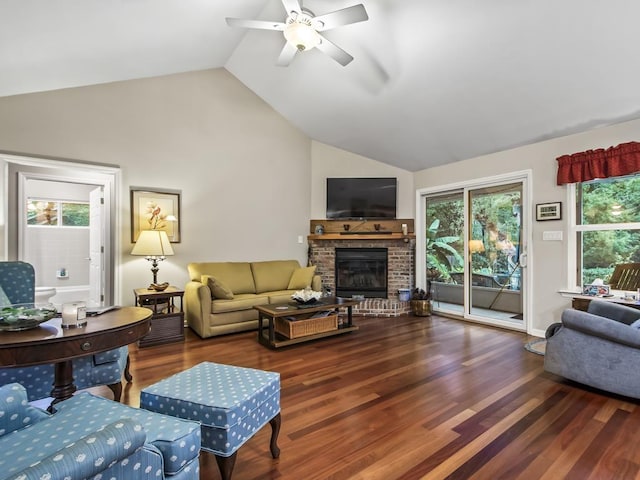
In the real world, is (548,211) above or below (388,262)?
above

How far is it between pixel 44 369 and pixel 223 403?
1462 millimetres

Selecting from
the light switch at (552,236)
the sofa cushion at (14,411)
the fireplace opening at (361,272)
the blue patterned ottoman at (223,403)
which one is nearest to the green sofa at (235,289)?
the fireplace opening at (361,272)

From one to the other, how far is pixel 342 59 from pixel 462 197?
306 centimetres

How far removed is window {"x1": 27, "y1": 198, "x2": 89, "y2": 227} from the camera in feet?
18.8

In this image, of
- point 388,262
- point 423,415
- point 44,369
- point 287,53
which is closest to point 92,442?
point 44,369

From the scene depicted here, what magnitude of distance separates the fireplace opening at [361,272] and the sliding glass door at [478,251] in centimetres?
77

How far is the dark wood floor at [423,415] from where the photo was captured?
167 centimetres

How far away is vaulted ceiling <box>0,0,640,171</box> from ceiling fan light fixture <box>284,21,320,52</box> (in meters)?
0.67

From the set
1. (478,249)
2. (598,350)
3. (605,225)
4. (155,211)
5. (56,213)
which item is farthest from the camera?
(56,213)

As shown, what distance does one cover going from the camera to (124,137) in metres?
4.13

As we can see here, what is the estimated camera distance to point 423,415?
2156 mm

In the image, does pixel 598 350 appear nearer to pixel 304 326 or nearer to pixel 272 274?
pixel 304 326

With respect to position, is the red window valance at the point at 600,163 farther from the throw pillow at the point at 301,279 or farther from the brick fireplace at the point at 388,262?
the throw pillow at the point at 301,279

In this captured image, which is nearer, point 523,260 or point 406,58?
point 406,58
